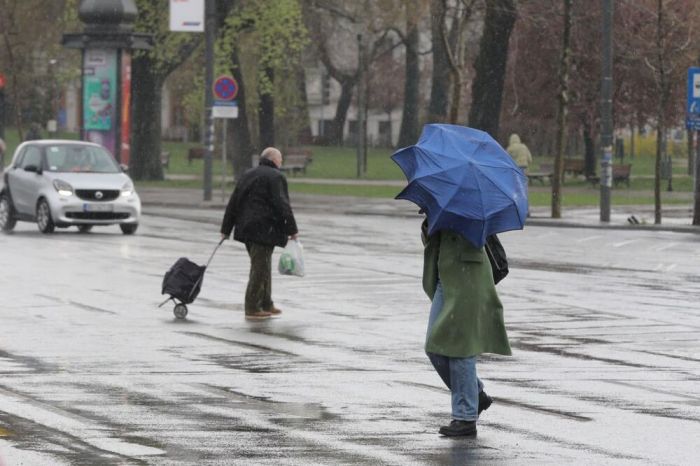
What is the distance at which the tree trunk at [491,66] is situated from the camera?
4716 cm

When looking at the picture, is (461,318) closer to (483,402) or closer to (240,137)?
(483,402)

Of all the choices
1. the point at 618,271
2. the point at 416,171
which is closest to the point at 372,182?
the point at 618,271

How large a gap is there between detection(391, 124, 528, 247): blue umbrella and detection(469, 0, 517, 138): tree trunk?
3667 cm

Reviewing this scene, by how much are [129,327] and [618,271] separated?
31.3ft

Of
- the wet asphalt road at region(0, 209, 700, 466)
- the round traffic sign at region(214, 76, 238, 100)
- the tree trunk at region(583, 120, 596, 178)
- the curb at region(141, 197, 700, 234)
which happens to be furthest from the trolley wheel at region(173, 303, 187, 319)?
the tree trunk at region(583, 120, 596, 178)

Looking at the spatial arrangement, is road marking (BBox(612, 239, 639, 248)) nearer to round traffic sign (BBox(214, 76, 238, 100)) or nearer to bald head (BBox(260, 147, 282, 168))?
bald head (BBox(260, 147, 282, 168))

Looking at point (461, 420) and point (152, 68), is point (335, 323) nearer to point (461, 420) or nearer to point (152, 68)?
point (461, 420)

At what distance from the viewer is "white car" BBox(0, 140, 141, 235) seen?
29.8 m

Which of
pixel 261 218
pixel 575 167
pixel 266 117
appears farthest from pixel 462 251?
pixel 266 117

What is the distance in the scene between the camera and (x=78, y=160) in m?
31.1

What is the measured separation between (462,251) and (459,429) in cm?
103

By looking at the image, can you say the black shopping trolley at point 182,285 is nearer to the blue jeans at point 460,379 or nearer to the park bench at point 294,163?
the blue jeans at point 460,379

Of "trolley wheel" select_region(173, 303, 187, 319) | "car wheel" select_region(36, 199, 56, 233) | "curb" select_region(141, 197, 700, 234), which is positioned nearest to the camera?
"trolley wheel" select_region(173, 303, 187, 319)

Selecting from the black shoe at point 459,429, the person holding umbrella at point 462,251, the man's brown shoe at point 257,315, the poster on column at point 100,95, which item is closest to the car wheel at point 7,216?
the man's brown shoe at point 257,315
